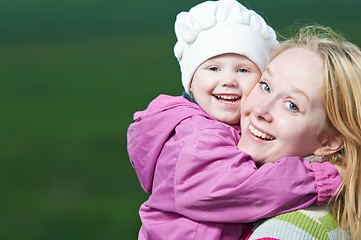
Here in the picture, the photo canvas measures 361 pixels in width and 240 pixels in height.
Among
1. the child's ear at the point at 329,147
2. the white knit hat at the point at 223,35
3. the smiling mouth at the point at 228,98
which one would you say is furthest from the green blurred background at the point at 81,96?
the child's ear at the point at 329,147

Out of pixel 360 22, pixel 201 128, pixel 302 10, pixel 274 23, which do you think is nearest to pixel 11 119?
pixel 274 23

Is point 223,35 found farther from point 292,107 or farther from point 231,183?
point 231,183

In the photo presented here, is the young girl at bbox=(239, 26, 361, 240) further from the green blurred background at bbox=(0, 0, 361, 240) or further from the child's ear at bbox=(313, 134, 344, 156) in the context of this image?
the green blurred background at bbox=(0, 0, 361, 240)

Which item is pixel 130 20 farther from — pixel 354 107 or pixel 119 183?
pixel 354 107

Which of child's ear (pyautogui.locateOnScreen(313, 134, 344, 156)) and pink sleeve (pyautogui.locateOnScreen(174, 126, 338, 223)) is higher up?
child's ear (pyautogui.locateOnScreen(313, 134, 344, 156))

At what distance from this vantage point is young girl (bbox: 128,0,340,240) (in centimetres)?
229

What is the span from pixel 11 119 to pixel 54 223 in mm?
3744

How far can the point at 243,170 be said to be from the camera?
7.55 feet

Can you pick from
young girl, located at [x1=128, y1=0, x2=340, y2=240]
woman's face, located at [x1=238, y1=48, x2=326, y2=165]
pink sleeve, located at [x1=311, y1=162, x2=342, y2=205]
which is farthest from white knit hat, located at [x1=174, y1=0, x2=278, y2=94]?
pink sleeve, located at [x1=311, y1=162, x2=342, y2=205]

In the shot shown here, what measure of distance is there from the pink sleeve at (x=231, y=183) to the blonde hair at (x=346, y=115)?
0.48ft

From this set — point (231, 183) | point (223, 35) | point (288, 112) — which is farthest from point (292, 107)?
point (223, 35)

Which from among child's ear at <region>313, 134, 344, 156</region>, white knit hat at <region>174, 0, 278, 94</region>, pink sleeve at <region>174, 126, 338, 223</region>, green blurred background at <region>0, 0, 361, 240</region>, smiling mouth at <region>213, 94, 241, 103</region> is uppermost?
white knit hat at <region>174, 0, 278, 94</region>

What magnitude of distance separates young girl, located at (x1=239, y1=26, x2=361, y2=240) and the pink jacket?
64 millimetres

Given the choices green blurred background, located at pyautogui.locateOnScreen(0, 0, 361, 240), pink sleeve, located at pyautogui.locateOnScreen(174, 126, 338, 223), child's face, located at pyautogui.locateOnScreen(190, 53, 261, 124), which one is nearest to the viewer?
pink sleeve, located at pyautogui.locateOnScreen(174, 126, 338, 223)
